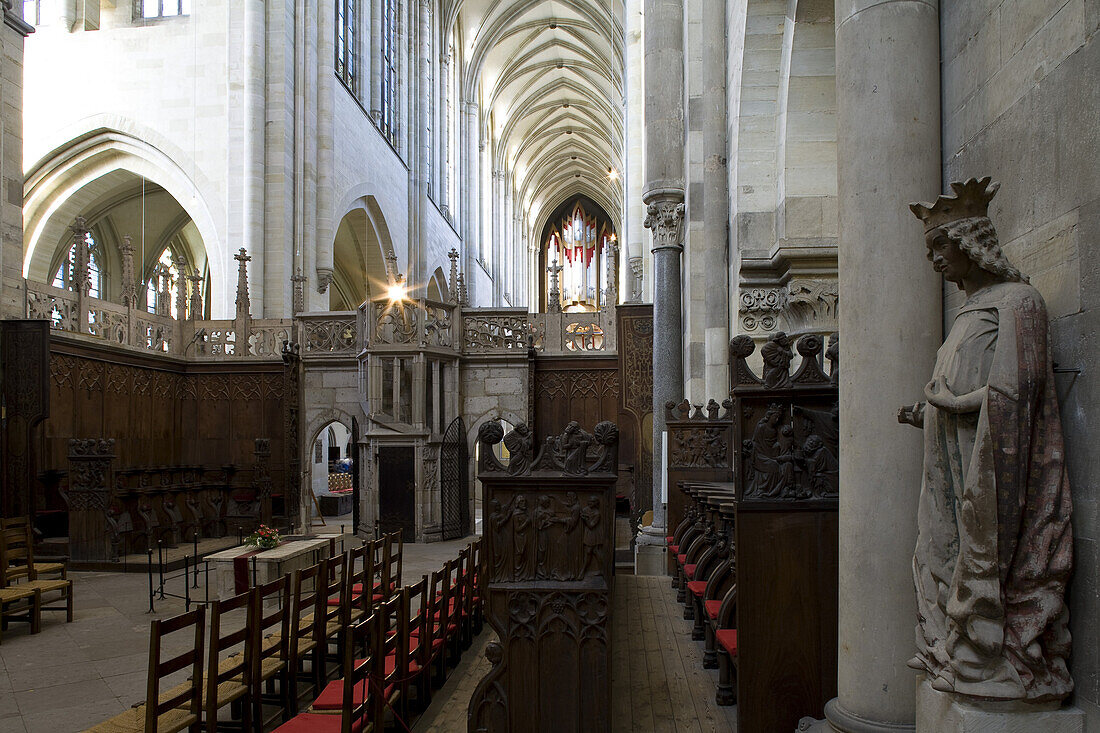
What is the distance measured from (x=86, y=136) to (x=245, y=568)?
47.8ft

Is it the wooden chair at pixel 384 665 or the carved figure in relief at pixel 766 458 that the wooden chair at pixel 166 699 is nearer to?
the wooden chair at pixel 384 665

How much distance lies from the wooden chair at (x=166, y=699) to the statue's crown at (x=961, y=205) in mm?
3189

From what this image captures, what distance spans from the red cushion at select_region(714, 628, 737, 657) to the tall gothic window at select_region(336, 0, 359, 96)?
17.7 metres

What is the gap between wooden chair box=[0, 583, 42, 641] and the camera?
20.9 ft

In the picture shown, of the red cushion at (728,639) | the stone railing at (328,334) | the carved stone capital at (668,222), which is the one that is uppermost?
the carved stone capital at (668,222)

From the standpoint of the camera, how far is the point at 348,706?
126 inches

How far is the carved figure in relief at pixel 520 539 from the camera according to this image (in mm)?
3631

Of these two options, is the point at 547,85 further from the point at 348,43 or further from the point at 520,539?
the point at 520,539

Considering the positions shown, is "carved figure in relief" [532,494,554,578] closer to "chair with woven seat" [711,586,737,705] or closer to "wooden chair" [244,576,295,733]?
"chair with woven seat" [711,586,737,705]

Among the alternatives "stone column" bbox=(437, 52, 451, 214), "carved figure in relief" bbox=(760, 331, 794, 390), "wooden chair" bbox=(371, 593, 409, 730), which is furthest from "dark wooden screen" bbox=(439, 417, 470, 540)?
"stone column" bbox=(437, 52, 451, 214)

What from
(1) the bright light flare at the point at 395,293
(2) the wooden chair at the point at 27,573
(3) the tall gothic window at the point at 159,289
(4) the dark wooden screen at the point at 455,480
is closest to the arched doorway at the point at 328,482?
(4) the dark wooden screen at the point at 455,480

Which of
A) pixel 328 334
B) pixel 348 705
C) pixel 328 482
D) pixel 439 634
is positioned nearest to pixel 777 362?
pixel 348 705

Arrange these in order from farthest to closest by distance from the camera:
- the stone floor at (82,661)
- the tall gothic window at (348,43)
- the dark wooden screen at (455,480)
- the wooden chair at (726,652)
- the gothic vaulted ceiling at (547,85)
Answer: the gothic vaulted ceiling at (547,85)
the tall gothic window at (348,43)
the dark wooden screen at (455,480)
the stone floor at (82,661)
the wooden chair at (726,652)

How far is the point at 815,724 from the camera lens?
3184 millimetres
